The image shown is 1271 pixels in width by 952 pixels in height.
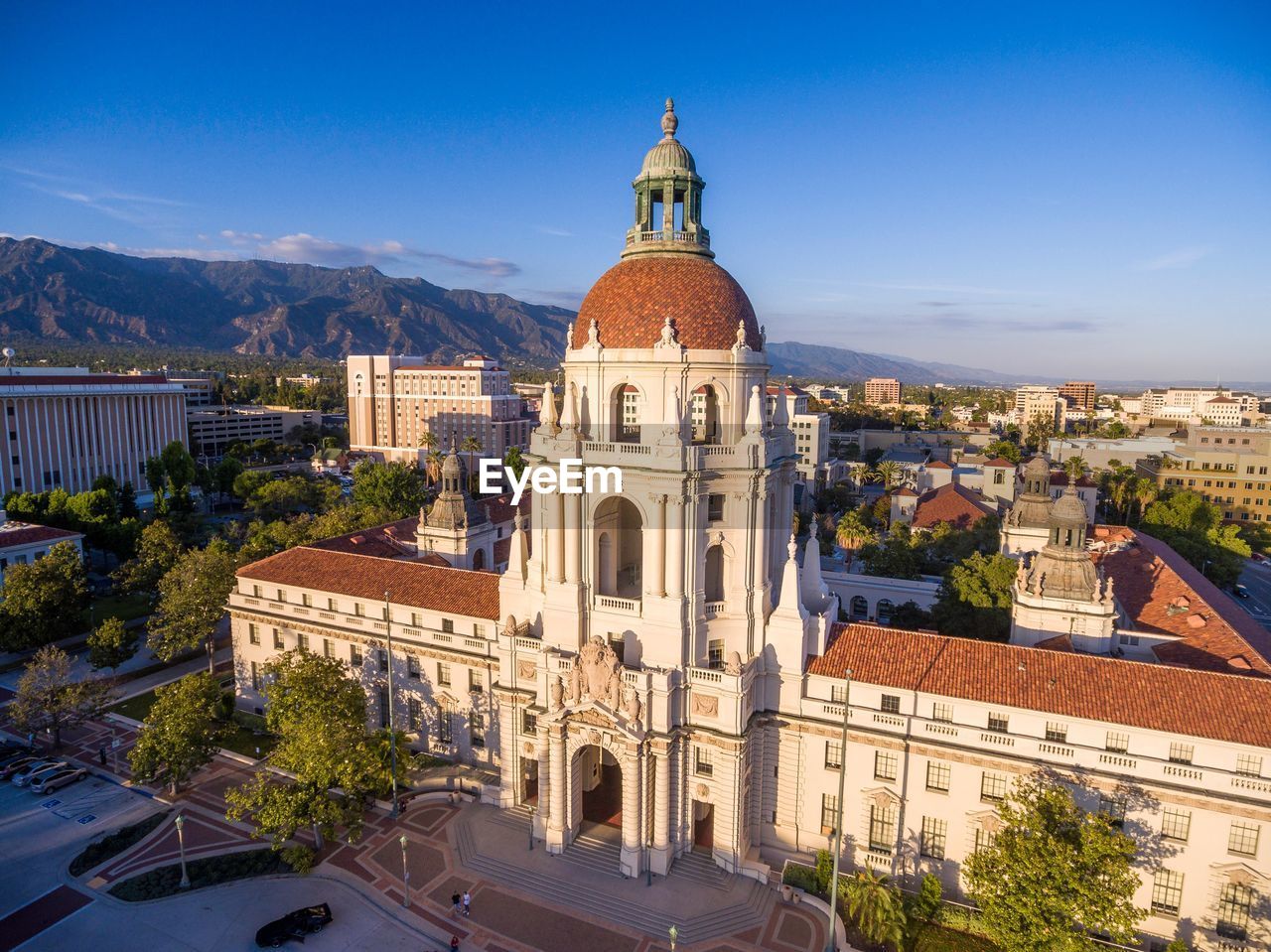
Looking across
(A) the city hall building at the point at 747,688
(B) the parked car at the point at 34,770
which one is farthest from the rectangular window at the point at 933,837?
(B) the parked car at the point at 34,770

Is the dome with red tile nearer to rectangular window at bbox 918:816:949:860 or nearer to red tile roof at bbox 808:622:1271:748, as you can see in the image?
red tile roof at bbox 808:622:1271:748

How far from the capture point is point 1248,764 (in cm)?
2867

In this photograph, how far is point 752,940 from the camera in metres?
30.9

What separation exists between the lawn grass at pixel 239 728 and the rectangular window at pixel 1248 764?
5162 cm

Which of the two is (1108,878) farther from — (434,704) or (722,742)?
(434,704)

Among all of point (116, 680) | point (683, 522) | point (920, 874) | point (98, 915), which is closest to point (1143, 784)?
point (920, 874)

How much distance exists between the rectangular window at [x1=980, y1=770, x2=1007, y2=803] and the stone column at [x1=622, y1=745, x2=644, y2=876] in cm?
1590

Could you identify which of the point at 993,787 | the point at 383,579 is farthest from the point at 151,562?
the point at 993,787

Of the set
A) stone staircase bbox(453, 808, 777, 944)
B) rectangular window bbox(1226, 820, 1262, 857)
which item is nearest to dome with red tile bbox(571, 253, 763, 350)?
stone staircase bbox(453, 808, 777, 944)

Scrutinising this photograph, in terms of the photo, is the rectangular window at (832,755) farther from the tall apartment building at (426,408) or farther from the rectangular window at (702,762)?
the tall apartment building at (426,408)

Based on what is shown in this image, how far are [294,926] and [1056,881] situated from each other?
3176 centimetres

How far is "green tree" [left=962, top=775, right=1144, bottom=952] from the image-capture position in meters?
26.7

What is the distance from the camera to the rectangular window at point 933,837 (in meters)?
33.4

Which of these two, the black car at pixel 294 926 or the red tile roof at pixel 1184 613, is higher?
the red tile roof at pixel 1184 613
